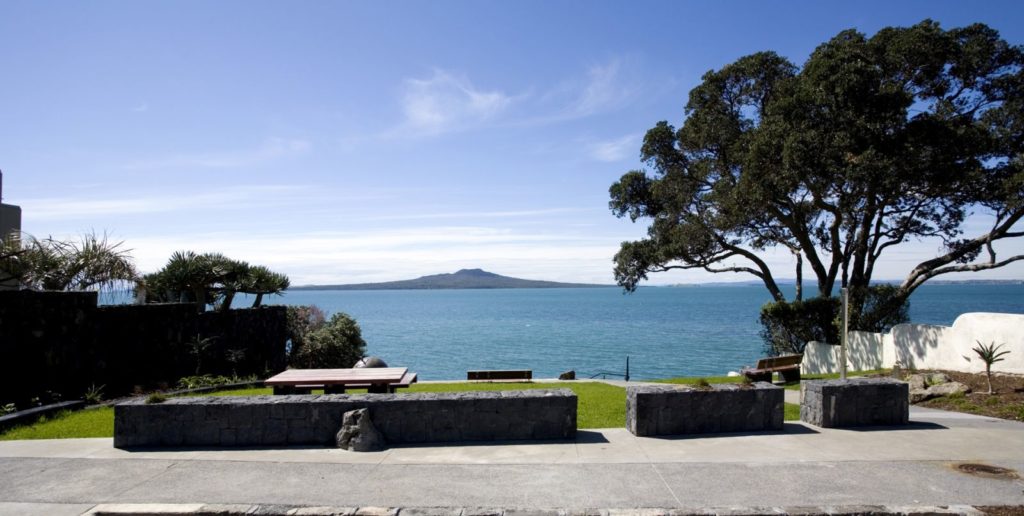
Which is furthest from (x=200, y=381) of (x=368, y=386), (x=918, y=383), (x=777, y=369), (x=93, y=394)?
(x=918, y=383)

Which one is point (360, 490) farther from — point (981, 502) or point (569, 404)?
point (981, 502)

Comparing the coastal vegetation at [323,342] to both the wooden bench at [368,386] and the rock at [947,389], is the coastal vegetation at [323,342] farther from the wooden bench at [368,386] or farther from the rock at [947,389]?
the rock at [947,389]

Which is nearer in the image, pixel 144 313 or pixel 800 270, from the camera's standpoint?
pixel 144 313

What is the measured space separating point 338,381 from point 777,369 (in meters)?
10.9

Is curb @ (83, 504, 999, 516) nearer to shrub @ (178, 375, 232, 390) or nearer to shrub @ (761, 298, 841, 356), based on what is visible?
shrub @ (178, 375, 232, 390)

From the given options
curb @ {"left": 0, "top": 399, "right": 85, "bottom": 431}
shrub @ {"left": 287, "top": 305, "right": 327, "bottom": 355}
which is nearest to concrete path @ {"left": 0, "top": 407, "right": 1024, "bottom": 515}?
curb @ {"left": 0, "top": 399, "right": 85, "bottom": 431}

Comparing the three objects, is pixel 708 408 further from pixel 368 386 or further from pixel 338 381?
pixel 338 381

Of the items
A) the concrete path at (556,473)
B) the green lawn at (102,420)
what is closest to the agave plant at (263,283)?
the green lawn at (102,420)

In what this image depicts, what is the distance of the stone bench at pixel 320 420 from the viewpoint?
828 centimetres

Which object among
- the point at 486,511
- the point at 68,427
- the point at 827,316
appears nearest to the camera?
the point at 486,511

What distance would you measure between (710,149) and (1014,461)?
1985 cm

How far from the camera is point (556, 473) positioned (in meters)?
6.93

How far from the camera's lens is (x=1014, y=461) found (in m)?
7.25

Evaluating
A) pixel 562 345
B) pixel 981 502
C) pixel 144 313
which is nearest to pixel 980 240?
pixel 981 502
